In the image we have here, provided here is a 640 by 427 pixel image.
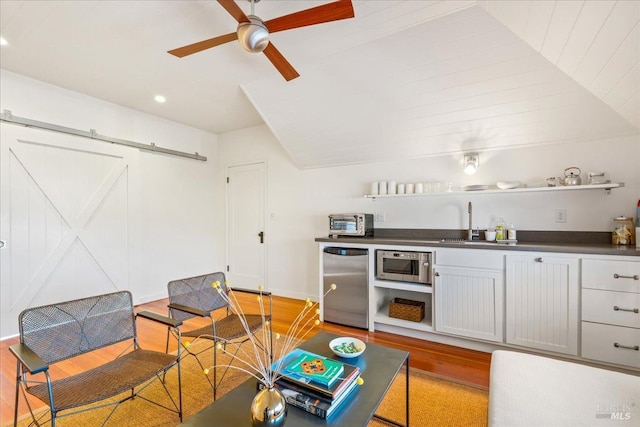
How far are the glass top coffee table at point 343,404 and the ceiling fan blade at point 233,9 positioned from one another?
203 centimetres

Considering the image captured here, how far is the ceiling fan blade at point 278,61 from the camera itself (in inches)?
85.7

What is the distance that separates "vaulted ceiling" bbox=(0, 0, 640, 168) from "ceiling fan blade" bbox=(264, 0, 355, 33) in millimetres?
332

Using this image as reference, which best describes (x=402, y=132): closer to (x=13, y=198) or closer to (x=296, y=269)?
(x=296, y=269)

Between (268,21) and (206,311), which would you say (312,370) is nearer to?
(206,311)

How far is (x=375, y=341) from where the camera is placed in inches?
117

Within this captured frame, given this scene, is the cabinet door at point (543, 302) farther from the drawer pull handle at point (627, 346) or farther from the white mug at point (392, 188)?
the white mug at point (392, 188)

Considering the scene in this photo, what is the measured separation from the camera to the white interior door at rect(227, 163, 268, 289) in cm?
484

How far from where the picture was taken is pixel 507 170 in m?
3.07

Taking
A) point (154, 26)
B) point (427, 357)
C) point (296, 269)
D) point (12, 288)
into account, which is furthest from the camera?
point (296, 269)

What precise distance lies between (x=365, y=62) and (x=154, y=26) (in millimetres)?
1756

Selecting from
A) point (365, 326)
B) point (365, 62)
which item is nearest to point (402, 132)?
point (365, 62)

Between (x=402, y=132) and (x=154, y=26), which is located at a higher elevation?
(x=154, y=26)

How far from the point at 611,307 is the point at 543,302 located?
1.33 feet

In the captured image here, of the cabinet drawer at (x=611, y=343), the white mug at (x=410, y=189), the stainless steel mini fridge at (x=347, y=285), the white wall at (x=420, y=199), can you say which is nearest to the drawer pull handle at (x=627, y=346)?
the cabinet drawer at (x=611, y=343)
